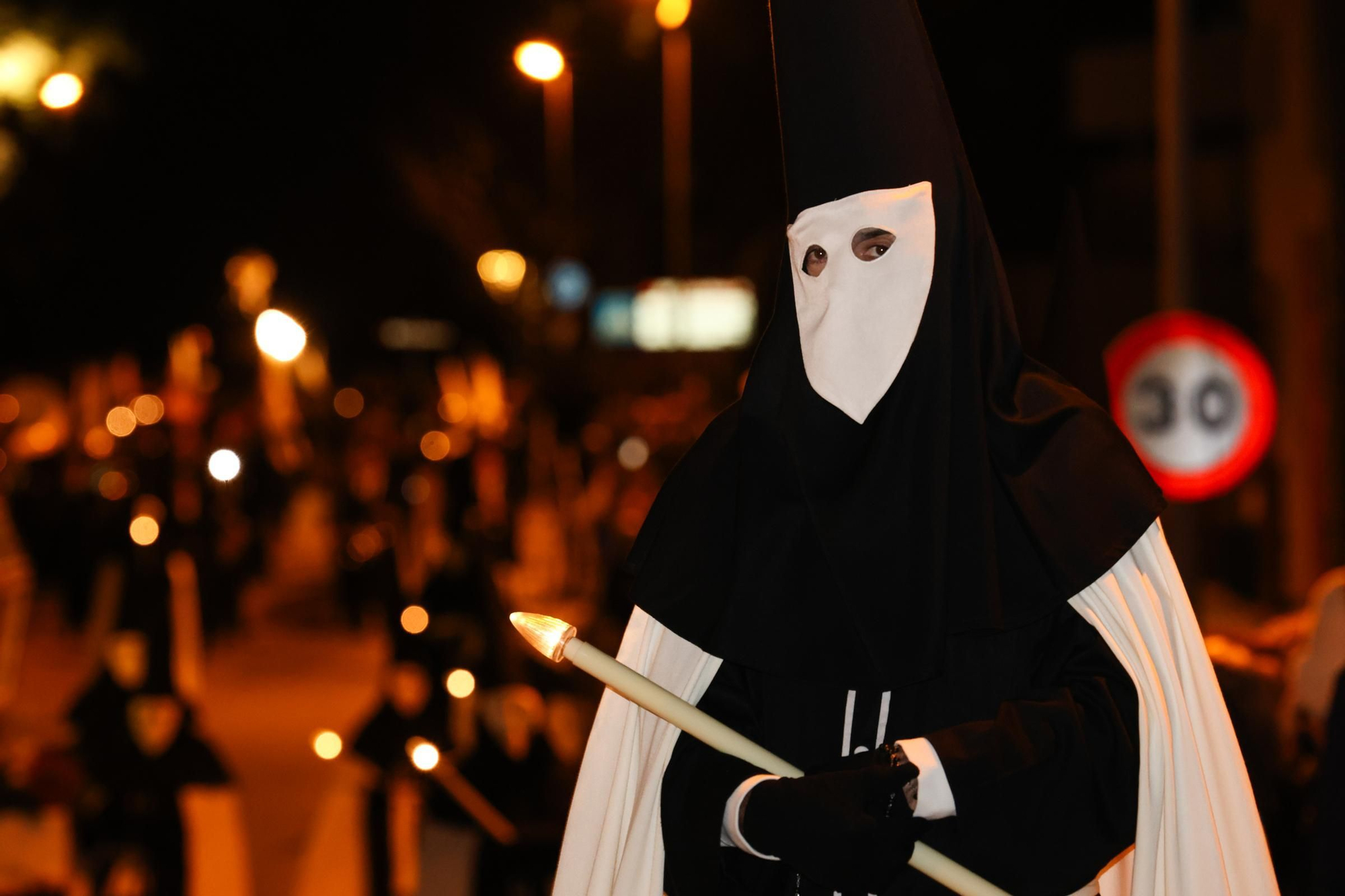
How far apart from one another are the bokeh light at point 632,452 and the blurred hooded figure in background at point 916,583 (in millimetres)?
10749

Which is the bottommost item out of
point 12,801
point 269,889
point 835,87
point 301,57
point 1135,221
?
point 269,889

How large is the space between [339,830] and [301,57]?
1599cm

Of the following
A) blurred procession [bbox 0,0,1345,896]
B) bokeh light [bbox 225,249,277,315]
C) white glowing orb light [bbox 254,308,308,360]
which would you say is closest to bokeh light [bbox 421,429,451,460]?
blurred procession [bbox 0,0,1345,896]

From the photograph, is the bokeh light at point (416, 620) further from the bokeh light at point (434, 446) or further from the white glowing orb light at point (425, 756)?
the bokeh light at point (434, 446)

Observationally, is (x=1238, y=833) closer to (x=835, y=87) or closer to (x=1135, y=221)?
(x=835, y=87)

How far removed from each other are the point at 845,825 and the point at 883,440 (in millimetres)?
597

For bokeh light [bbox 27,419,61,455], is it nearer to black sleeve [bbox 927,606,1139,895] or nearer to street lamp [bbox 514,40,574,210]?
black sleeve [bbox 927,606,1139,895]

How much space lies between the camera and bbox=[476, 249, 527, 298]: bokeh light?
27.9 metres

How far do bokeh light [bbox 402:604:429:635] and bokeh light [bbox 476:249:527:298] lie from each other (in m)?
21.1

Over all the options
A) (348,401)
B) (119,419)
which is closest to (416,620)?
(119,419)

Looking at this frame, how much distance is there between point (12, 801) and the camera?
5812 mm

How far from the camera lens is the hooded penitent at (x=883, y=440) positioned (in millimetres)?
2434

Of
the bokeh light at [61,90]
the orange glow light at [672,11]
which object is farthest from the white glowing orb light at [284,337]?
the orange glow light at [672,11]

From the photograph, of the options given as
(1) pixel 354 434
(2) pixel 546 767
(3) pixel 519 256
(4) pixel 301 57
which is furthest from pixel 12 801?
(3) pixel 519 256
